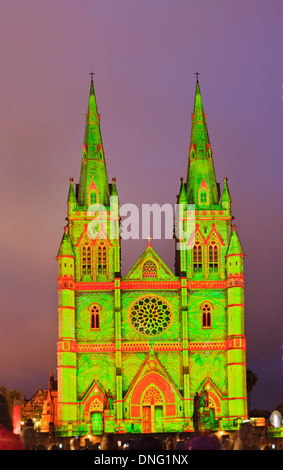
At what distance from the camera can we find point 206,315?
62500 mm

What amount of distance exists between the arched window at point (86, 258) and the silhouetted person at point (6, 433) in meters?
56.1

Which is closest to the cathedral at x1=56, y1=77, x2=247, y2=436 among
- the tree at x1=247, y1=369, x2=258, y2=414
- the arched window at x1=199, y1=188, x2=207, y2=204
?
the arched window at x1=199, y1=188, x2=207, y2=204

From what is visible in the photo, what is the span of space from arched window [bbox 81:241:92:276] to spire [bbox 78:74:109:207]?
322 cm

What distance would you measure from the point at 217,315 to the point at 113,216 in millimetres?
10492

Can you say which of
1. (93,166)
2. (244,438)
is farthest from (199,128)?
(244,438)

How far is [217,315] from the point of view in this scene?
62.4 metres

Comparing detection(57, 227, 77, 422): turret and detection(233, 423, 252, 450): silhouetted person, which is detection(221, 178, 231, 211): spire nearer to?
detection(57, 227, 77, 422): turret

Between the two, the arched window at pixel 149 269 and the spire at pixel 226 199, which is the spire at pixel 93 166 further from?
the spire at pixel 226 199

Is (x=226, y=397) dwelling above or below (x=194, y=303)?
below

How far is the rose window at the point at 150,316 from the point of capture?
205 feet

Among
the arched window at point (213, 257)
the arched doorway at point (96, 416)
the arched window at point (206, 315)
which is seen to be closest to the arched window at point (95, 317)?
the arched doorway at point (96, 416)

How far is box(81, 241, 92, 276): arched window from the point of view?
63000 mm
